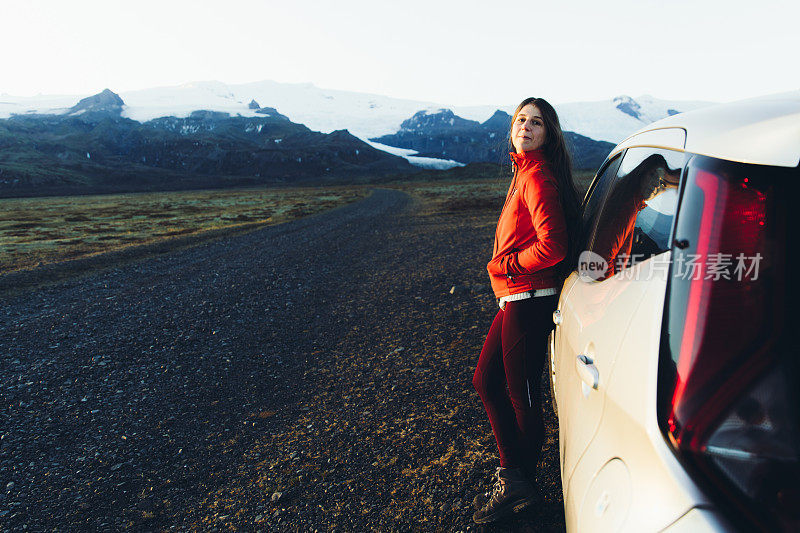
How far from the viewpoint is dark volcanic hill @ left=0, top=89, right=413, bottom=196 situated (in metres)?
114

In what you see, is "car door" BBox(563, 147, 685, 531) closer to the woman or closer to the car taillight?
the car taillight

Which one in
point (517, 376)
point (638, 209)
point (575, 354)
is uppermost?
point (638, 209)

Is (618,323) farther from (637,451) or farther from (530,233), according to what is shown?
(530,233)

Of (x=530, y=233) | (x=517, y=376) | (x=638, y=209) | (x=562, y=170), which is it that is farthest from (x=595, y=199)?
(x=517, y=376)

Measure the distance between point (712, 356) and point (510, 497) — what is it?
185cm

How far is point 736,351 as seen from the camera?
3.25ft

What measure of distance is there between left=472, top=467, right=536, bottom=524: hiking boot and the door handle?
44.1 inches

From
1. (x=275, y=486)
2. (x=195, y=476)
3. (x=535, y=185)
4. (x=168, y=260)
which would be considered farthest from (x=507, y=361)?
(x=168, y=260)

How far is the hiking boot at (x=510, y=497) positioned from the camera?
250 cm

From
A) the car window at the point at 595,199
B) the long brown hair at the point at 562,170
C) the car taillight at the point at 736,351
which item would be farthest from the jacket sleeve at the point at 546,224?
the car taillight at the point at 736,351

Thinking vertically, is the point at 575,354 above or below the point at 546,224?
below

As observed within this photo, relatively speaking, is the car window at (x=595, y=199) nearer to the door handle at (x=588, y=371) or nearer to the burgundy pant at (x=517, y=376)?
the burgundy pant at (x=517, y=376)

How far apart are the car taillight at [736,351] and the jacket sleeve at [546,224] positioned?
961 mm

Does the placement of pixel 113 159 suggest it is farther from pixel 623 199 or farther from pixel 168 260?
pixel 623 199
